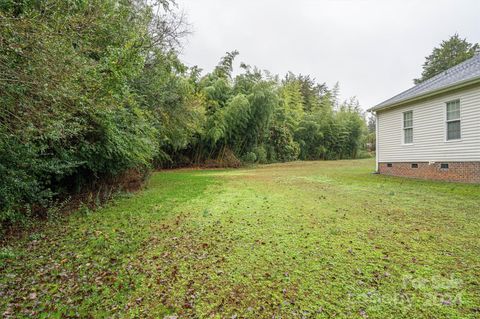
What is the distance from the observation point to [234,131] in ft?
42.0

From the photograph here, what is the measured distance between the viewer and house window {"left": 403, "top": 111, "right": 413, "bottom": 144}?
731cm

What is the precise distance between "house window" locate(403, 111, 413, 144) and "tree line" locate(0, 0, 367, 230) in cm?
661

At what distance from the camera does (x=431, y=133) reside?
6637mm

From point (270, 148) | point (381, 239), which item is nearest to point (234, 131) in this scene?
point (270, 148)

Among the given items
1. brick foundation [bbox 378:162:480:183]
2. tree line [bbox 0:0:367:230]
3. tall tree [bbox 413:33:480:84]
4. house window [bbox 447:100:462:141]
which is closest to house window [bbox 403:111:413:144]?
brick foundation [bbox 378:162:480:183]

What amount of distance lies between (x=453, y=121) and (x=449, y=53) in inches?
943

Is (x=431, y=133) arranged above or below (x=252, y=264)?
above

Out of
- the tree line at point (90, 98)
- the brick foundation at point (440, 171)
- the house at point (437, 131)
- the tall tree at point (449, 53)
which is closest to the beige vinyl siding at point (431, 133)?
the house at point (437, 131)

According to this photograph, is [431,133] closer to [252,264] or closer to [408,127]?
[408,127]

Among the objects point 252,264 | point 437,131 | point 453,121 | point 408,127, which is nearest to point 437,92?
point 453,121

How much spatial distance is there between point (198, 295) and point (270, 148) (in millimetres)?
15313

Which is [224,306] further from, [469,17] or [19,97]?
[469,17]

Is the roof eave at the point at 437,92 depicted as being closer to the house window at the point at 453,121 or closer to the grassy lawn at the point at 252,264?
the house window at the point at 453,121

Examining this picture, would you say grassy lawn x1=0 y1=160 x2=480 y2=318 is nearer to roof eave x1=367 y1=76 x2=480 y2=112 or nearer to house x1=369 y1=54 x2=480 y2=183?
house x1=369 y1=54 x2=480 y2=183
